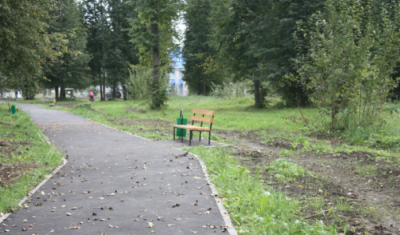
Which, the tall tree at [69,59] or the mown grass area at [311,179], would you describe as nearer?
the mown grass area at [311,179]

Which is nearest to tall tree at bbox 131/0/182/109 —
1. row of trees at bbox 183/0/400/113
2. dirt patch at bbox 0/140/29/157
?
row of trees at bbox 183/0/400/113

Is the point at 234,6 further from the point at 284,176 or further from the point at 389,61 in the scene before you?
the point at 284,176

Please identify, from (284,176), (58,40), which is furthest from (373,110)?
(58,40)

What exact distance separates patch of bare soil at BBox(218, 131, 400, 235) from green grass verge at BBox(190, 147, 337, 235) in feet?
0.92

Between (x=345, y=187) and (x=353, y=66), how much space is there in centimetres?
629

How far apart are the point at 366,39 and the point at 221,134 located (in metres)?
5.89

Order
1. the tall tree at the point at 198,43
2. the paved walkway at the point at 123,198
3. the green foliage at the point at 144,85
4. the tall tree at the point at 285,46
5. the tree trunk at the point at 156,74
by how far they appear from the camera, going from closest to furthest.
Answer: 1. the paved walkway at the point at 123,198
2. the tall tree at the point at 285,46
3. the tree trunk at the point at 156,74
4. the green foliage at the point at 144,85
5. the tall tree at the point at 198,43

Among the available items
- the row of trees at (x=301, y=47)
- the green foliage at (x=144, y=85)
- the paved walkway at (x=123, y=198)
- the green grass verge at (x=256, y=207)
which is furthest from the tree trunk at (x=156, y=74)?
the green grass verge at (x=256, y=207)

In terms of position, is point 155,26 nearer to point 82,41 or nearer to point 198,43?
point 82,41

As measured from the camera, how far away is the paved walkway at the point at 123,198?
5.04 meters

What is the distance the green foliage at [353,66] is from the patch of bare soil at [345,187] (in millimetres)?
3179

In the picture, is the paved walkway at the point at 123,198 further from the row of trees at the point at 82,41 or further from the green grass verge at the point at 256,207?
the row of trees at the point at 82,41

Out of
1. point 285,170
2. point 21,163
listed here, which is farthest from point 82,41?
point 285,170

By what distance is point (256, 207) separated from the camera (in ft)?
18.2
